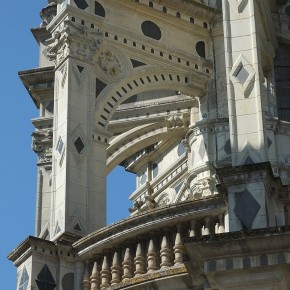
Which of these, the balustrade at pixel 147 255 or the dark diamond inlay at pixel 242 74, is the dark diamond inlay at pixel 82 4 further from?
the balustrade at pixel 147 255

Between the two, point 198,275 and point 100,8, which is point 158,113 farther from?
point 198,275

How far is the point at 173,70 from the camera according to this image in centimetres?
2248

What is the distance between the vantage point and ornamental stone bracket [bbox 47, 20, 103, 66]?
806 inches

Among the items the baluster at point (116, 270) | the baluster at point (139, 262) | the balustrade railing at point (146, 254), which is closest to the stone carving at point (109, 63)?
the balustrade railing at point (146, 254)

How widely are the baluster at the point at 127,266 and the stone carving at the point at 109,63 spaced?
4.87 meters

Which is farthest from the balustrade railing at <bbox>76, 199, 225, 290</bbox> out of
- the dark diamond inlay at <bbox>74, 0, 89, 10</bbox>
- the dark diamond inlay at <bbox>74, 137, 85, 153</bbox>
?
the dark diamond inlay at <bbox>74, 0, 89, 10</bbox>

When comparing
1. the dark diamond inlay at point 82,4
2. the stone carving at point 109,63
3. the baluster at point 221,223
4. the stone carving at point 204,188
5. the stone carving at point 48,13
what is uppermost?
the stone carving at point 48,13

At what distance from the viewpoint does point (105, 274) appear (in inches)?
684

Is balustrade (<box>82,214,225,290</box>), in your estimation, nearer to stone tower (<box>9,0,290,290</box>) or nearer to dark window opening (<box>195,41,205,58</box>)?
stone tower (<box>9,0,290,290</box>)

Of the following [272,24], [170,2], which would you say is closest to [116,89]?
[170,2]

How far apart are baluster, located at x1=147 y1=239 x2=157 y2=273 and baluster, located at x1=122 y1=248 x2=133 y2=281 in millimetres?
366

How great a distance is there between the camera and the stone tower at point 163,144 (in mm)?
15820

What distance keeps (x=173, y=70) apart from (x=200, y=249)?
27.5ft

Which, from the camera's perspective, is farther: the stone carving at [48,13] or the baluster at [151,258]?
the stone carving at [48,13]
